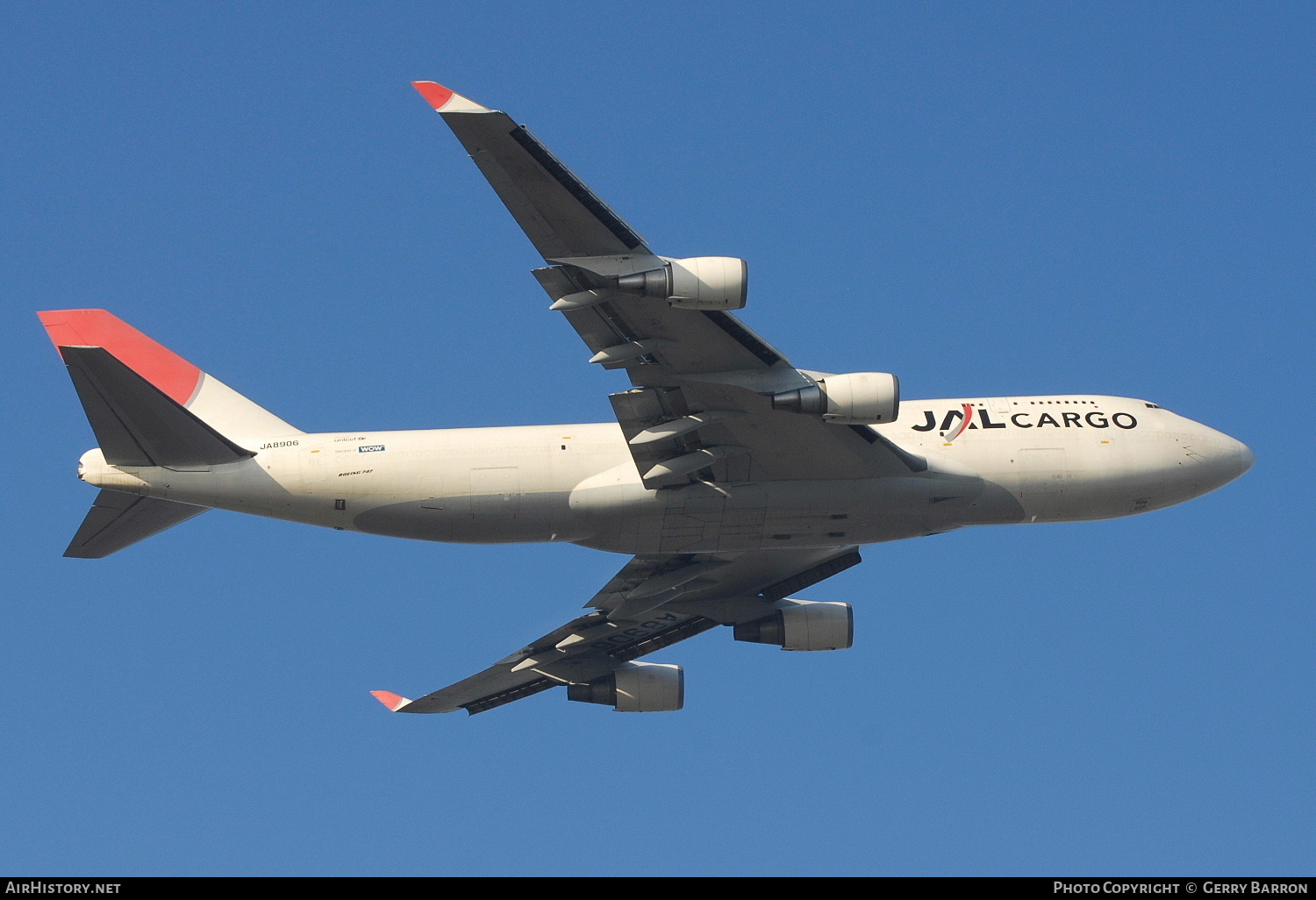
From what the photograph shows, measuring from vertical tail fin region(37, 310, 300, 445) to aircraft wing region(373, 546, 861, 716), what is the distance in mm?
10999

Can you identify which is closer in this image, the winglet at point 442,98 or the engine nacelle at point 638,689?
the winglet at point 442,98

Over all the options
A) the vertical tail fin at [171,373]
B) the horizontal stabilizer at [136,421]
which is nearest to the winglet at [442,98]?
the horizontal stabilizer at [136,421]

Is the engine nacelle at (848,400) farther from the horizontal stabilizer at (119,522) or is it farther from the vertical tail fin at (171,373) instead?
the horizontal stabilizer at (119,522)

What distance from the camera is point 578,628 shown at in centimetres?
4659

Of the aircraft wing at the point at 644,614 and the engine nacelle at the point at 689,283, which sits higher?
the engine nacelle at the point at 689,283

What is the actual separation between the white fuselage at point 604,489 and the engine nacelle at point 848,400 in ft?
9.61

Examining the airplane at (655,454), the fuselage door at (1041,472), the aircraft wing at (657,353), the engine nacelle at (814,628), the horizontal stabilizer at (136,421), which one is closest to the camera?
the aircraft wing at (657,353)

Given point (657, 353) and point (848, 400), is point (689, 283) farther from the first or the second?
point (848, 400)

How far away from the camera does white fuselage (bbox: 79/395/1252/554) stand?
3806cm

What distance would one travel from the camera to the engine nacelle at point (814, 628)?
4472 cm

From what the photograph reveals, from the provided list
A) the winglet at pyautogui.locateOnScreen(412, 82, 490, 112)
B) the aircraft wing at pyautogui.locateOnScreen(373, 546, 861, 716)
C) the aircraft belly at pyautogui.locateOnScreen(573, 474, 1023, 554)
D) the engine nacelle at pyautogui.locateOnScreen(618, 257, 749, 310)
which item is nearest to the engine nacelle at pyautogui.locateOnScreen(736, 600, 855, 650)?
the aircraft wing at pyautogui.locateOnScreen(373, 546, 861, 716)
